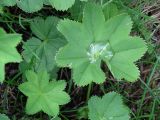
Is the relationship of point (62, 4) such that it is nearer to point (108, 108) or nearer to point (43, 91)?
point (43, 91)

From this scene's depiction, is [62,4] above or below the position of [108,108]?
above

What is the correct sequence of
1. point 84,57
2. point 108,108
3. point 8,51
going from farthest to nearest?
point 108,108 → point 84,57 → point 8,51

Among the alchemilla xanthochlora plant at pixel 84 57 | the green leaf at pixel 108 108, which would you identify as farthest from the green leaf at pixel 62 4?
the green leaf at pixel 108 108

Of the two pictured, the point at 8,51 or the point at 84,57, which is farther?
the point at 84,57

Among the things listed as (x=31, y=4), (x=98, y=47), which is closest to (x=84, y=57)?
(x=98, y=47)

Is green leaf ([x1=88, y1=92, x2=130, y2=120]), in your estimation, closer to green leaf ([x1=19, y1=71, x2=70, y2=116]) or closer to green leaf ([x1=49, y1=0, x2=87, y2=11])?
green leaf ([x1=19, y1=71, x2=70, y2=116])

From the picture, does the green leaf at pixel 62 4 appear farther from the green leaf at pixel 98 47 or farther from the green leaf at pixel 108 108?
the green leaf at pixel 108 108
